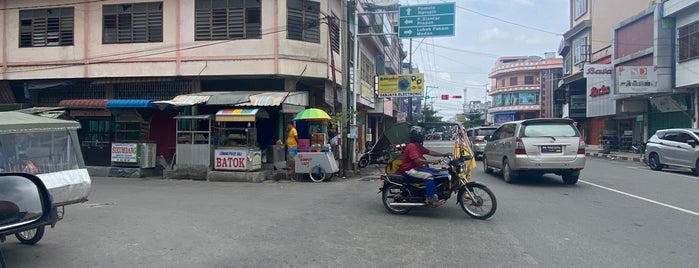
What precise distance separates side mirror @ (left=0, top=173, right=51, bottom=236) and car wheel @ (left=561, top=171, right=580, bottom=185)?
36.8 ft

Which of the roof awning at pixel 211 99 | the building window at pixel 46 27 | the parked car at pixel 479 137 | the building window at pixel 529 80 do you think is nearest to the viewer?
the roof awning at pixel 211 99

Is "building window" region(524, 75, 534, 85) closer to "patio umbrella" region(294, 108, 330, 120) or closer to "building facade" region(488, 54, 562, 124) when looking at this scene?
"building facade" region(488, 54, 562, 124)

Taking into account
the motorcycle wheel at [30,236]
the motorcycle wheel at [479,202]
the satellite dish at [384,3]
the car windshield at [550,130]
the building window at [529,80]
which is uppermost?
the building window at [529,80]

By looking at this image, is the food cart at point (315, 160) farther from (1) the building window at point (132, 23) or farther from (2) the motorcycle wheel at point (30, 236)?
(2) the motorcycle wheel at point (30, 236)

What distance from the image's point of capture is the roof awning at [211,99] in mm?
14523

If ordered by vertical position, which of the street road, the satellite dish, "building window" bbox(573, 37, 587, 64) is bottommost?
the street road

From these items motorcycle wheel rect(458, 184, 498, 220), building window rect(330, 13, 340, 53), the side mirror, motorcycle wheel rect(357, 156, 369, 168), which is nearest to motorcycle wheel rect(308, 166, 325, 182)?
motorcycle wheel rect(357, 156, 369, 168)

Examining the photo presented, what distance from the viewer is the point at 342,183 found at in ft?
43.9

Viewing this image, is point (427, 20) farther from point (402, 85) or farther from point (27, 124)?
point (27, 124)

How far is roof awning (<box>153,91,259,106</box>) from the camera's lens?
1452 centimetres

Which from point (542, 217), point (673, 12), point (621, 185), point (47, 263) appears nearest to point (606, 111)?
point (673, 12)

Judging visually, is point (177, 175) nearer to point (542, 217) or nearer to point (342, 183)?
point (342, 183)

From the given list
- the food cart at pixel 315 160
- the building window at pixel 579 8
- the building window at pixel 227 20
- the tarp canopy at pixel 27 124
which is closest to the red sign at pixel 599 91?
the building window at pixel 579 8

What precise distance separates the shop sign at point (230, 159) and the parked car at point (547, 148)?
7761mm
